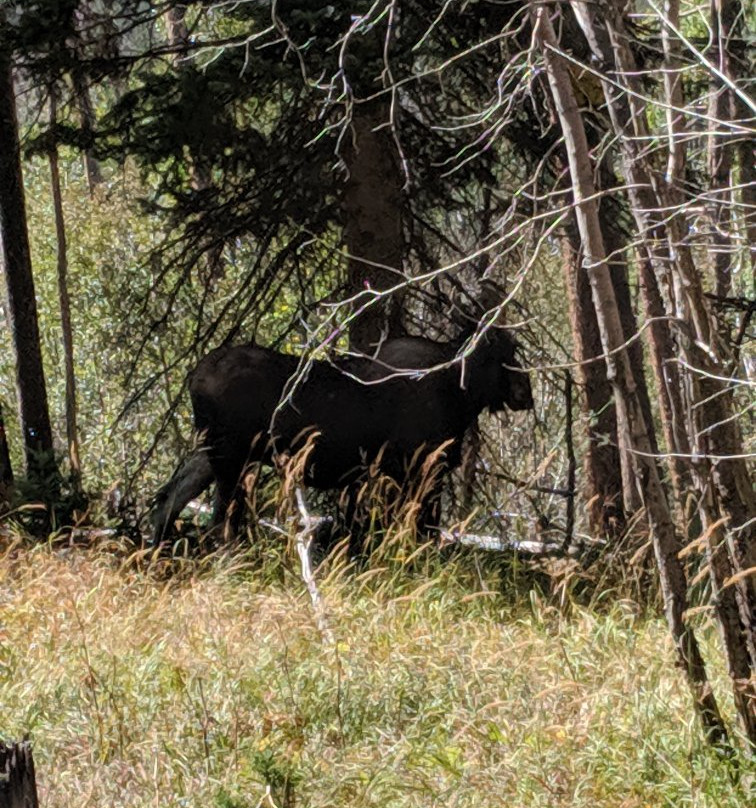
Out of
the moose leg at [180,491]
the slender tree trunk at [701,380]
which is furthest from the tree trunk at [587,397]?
the slender tree trunk at [701,380]

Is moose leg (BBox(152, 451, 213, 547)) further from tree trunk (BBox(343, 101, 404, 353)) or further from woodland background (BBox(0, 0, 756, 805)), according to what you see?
tree trunk (BBox(343, 101, 404, 353))

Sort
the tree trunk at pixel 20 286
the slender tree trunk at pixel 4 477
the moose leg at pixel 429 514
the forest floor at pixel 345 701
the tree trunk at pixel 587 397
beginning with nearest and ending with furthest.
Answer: the forest floor at pixel 345 701
the moose leg at pixel 429 514
the slender tree trunk at pixel 4 477
the tree trunk at pixel 20 286
the tree trunk at pixel 587 397

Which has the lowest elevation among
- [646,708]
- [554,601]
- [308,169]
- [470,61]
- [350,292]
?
[554,601]

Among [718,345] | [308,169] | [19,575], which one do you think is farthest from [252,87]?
[718,345]

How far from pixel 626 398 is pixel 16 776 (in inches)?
115

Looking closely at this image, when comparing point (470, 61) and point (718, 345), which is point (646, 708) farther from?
point (470, 61)

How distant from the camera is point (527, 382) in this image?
10.6 m

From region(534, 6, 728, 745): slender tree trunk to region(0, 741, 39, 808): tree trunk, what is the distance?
2.69 meters

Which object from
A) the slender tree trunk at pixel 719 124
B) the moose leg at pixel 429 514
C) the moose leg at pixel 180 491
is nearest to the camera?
the slender tree trunk at pixel 719 124

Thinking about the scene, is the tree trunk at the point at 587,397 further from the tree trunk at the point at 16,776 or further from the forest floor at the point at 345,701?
the tree trunk at the point at 16,776

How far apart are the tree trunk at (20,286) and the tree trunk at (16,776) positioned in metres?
8.87

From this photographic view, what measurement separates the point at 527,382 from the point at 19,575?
12.5 ft

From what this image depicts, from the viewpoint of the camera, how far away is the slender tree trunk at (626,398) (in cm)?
545

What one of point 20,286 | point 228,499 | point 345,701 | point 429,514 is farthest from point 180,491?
point 345,701
